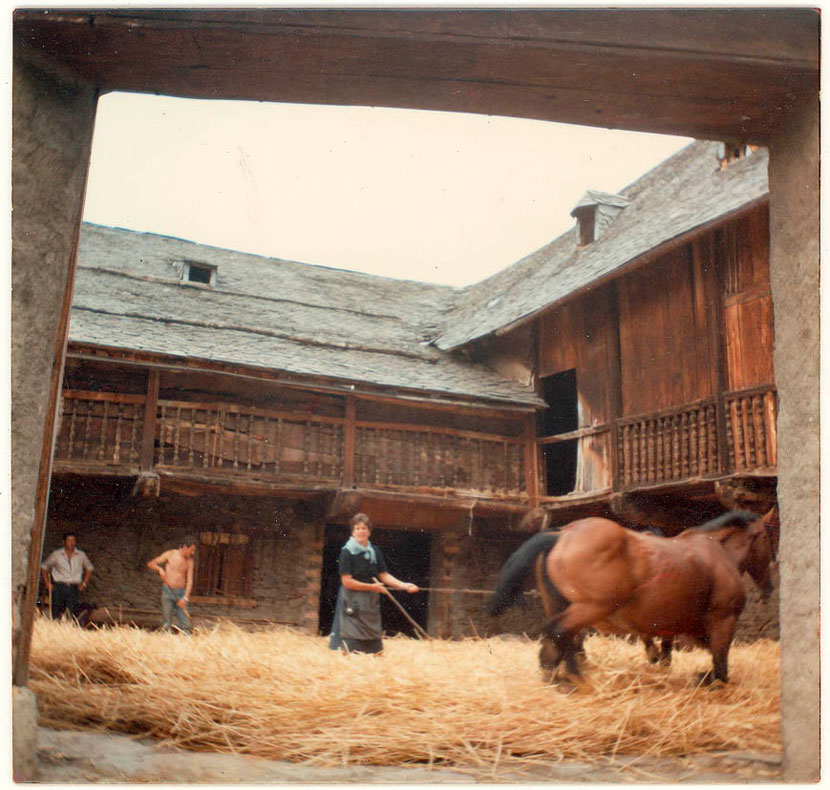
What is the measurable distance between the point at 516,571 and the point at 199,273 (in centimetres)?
822

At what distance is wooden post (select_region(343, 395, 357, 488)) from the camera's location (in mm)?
11617

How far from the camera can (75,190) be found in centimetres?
274

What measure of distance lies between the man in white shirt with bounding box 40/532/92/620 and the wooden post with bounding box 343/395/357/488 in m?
3.34

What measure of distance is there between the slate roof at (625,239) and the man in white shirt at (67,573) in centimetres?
567

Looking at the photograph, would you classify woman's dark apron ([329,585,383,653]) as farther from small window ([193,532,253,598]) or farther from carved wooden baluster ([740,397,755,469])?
small window ([193,532,253,598])

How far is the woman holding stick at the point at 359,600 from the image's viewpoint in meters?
6.96

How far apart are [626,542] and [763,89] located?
9.96 ft

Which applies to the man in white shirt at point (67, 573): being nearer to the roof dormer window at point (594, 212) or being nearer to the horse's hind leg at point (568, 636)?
the horse's hind leg at point (568, 636)

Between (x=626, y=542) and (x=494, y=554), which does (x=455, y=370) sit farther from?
(x=626, y=542)

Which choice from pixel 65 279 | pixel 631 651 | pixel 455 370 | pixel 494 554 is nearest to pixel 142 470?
pixel 455 370

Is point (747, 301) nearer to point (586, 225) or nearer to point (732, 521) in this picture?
point (586, 225)

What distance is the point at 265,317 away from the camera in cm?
1191

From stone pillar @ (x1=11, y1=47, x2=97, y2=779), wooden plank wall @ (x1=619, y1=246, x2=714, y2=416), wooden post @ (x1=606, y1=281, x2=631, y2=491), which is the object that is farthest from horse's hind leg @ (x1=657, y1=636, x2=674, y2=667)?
wooden post @ (x1=606, y1=281, x2=631, y2=491)

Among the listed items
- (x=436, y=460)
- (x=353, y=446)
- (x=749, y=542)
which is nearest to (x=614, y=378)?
(x=436, y=460)
